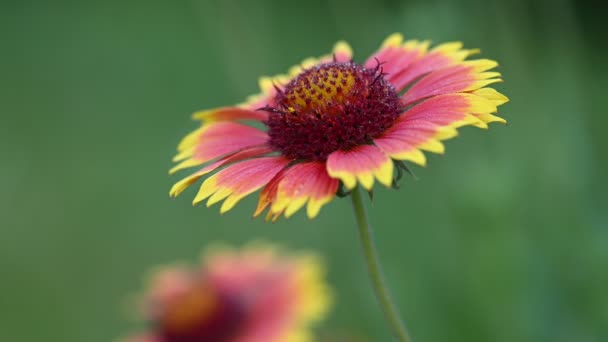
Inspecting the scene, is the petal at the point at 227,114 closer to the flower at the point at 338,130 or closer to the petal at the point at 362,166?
the flower at the point at 338,130

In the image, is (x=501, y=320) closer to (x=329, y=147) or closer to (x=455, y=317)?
(x=455, y=317)

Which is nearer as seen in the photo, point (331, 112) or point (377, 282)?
point (377, 282)

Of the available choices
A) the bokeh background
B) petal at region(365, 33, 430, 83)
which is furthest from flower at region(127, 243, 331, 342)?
petal at region(365, 33, 430, 83)

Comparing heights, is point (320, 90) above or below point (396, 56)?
below

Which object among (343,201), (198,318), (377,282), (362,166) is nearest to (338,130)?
(362,166)

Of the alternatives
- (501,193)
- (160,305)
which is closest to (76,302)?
(160,305)

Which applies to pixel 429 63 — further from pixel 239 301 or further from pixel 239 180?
pixel 239 301

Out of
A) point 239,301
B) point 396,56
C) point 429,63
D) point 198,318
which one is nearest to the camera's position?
point 429,63
